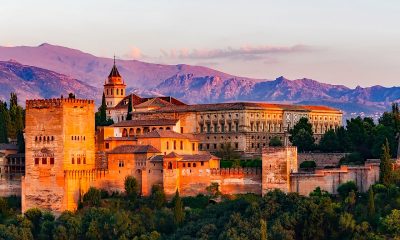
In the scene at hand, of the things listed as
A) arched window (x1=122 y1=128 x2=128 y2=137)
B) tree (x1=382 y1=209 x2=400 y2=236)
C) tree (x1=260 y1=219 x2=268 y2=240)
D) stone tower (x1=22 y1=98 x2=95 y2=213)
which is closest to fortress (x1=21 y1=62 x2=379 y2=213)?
stone tower (x1=22 y1=98 x2=95 y2=213)

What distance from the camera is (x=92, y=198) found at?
64.6 metres

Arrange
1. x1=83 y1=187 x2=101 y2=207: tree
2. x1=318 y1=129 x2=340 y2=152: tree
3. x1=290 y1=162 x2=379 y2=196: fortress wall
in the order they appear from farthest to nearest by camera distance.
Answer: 1. x1=318 y1=129 x2=340 y2=152: tree
2. x1=83 y1=187 x2=101 y2=207: tree
3. x1=290 y1=162 x2=379 y2=196: fortress wall

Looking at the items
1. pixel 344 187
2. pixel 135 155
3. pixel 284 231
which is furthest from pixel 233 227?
pixel 135 155

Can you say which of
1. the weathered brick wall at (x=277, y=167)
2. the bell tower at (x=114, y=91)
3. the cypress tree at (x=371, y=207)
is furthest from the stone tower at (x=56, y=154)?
the bell tower at (x=114, y=91)

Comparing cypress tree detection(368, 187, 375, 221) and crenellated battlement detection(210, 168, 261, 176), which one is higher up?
crenellated battlement detection(210, 168, 261, 176)

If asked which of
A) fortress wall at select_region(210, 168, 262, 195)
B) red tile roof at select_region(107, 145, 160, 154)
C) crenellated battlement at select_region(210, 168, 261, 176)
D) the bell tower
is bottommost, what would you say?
fortress wall at select_region(210, 168, 262, 195)

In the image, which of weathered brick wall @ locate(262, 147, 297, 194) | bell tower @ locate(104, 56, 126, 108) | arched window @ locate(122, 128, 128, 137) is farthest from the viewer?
bell tower @ locate(104, 56, 126, 108)

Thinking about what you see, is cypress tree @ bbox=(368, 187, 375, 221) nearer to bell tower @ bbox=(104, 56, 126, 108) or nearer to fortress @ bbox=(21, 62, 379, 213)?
fortress @ bbox=(21, 62, 379, 213)

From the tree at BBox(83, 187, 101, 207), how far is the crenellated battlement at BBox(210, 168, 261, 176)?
7202 mm

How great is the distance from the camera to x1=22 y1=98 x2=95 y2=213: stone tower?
2566 inches

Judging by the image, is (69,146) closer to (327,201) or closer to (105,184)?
(105,184)

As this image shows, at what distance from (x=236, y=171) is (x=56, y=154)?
37.3 ft

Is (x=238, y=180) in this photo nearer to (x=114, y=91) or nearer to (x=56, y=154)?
(x=56, y=154)

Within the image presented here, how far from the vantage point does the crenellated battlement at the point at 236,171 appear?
63.3 m
